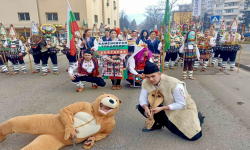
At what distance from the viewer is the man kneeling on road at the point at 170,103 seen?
232 centimetres

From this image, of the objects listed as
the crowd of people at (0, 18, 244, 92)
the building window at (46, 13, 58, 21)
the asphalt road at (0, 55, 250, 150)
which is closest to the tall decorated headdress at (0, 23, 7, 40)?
the crowd of people at (0, 18, 244, 92)

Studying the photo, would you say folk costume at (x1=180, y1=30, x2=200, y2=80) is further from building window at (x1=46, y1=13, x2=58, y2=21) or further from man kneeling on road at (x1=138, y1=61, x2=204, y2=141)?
building window at (x1=46, y1=13, x2=58, y2=21)

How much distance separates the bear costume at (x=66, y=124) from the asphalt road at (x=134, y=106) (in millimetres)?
247

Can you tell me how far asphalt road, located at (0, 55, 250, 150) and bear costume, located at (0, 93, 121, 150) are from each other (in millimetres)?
247

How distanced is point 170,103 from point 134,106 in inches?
62.5

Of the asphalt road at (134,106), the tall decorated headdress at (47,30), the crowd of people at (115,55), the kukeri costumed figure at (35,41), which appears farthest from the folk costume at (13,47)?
the tall decorated headdress at (47,30)

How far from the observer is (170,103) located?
2424 mm

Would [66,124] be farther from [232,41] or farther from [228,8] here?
[228,8]

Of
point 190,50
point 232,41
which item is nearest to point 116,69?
point 190,50

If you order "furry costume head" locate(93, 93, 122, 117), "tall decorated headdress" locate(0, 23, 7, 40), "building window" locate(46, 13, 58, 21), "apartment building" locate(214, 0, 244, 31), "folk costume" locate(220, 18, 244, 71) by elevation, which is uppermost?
"apartment building" locate(214, 0, 244, 31)

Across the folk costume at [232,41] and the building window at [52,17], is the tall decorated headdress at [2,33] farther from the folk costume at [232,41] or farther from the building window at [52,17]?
the building window at [52,17]

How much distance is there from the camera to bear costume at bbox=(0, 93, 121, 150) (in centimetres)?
229

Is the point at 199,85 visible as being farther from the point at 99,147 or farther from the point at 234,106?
the point at 99,147

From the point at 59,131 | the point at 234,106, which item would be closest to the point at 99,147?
the point at 59,131
